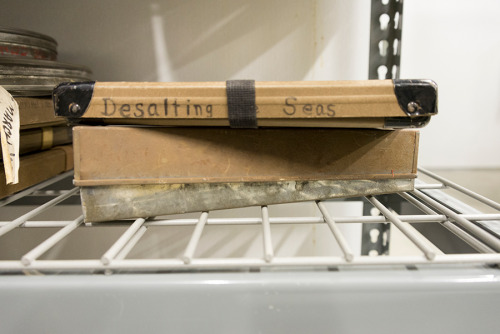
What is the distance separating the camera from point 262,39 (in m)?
0.75

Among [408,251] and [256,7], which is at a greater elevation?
[256,7]

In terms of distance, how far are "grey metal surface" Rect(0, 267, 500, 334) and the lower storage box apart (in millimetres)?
122

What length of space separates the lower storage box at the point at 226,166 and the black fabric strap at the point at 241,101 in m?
0.04

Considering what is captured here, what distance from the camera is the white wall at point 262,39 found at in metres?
0.73

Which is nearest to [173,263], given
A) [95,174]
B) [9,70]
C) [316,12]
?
[95,174]

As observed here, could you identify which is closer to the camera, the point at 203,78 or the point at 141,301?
the point at 141,301

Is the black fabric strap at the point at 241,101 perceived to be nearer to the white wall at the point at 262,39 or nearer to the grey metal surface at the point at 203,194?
the grey metal surface at the point at 203,194

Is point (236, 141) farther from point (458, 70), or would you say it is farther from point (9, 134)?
point (458, 70)

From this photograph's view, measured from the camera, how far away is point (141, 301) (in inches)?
9.8

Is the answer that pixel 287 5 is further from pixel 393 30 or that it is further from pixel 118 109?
pixel 118 109

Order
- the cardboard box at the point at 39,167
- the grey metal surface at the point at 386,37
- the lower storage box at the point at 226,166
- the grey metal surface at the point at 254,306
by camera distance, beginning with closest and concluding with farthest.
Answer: the grey metal surface at the point at 254,306 → the lower storage box at the point at 226,166 → the cardboard box at the point at 39,167 → the grey metal surface at the point at 386,37

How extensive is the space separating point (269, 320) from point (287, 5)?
2.26 ft

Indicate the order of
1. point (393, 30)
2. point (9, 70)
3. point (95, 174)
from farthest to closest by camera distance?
point (393, 30), point (9, 70), point (95, 174)

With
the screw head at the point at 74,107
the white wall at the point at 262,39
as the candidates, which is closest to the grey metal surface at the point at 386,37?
the white wall at the point at 262,39
